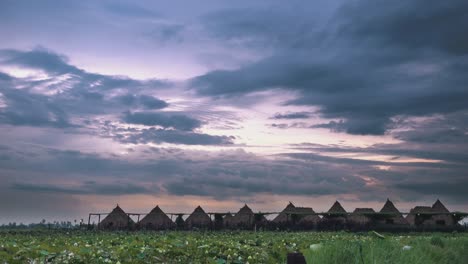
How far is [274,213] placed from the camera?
59062 millimetres

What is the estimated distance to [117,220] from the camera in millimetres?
58312

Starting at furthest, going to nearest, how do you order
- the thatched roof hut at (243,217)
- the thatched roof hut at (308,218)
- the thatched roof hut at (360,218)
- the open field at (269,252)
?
the thatched roof hut at (243,217), the thatched roof hut at (360,218), the thatched roof hut at (308,218), the open field at (269,252)

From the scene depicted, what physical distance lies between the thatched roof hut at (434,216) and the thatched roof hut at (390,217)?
1905 mm

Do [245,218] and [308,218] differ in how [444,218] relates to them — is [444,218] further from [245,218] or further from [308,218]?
[245,218]

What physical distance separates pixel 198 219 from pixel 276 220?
8971mm

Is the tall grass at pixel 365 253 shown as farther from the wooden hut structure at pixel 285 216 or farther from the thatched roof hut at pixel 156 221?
the thatched roof hut at pixel 156 221

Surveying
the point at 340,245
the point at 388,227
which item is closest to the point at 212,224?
the point at 388,227

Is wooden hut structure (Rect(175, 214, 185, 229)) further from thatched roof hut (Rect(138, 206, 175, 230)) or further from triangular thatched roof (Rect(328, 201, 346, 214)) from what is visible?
triangular thatched roof (Rect(328, 201, 346, 214))

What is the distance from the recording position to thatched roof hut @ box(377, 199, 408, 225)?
5966 cm

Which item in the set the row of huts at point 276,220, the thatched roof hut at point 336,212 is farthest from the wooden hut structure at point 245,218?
the thatched roof hut at point 336,212

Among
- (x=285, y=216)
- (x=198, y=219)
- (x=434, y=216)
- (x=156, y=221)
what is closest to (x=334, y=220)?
(x=285, y=216)

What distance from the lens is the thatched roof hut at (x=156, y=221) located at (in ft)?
191

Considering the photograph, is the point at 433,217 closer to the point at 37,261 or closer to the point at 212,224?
the point at 212,224

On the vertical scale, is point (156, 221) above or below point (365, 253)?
above
